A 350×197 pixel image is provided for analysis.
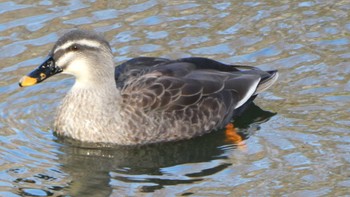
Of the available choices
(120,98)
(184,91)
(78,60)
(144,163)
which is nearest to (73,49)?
(78,60)

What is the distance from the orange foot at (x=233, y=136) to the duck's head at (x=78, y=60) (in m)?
1.67

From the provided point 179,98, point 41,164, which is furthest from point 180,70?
point 41,164

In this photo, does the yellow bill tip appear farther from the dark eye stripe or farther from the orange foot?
the orange foot

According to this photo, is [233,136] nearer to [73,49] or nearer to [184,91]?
[184,91]

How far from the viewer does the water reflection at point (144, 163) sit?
1191 cm

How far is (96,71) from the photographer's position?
13008 millimetres

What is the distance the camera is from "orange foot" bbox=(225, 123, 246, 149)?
42.5ft

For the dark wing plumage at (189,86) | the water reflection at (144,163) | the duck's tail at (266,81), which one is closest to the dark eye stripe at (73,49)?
the dark wing plumage at (189,86)

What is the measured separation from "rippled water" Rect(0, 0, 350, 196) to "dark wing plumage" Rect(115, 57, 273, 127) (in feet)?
1.05

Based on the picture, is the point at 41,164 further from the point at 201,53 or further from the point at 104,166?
the point at 201,53

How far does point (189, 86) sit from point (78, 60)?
4.71ft

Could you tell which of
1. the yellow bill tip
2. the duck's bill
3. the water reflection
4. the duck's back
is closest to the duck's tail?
the duck's back

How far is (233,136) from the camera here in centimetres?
1328

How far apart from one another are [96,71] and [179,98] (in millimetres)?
1076
